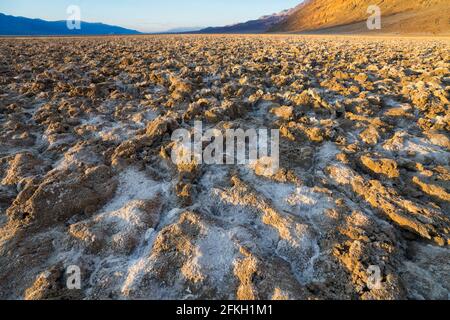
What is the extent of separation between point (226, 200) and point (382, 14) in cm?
5802

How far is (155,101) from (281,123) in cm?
273

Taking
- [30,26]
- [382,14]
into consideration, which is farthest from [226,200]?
[30,26]

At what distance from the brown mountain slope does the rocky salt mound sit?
36350 millimetres

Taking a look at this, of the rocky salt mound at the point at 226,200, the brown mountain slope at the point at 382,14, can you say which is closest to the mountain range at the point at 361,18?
the brown mountain slope at the point at 382,14

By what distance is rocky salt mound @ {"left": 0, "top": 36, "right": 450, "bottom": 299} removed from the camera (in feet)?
8.61

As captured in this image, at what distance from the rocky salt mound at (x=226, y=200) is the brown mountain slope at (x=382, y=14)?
36.3 metres

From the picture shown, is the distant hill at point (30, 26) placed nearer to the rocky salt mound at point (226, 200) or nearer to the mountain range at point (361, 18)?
the mountain range at point (361, 18)

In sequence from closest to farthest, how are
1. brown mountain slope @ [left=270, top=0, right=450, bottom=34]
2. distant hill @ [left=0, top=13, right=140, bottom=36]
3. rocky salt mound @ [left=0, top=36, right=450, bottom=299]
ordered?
rocky salt mound @ [left=0, top=36, right=450, bottom=299], brown mountain slope @ [left=270, top=0, right=450, bottom=34], distant hill @ [left=0, top=13, right=140, bottom=36]

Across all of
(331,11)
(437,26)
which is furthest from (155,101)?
(331,11)

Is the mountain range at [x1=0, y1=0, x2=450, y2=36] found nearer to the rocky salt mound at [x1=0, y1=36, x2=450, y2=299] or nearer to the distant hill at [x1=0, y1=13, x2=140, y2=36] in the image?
the distant hill at [x1=0, y1=13, x2=140, y2=36]

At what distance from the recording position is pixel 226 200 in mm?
3584

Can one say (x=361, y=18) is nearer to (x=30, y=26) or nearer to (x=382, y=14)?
(x=382, y=14)

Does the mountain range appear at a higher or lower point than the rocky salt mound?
higher

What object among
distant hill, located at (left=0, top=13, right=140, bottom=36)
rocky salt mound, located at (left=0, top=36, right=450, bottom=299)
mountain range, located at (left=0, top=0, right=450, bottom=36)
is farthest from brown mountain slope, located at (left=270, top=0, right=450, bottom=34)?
distant hill, located at (left=0, top=13, right=140, bottom=36)
